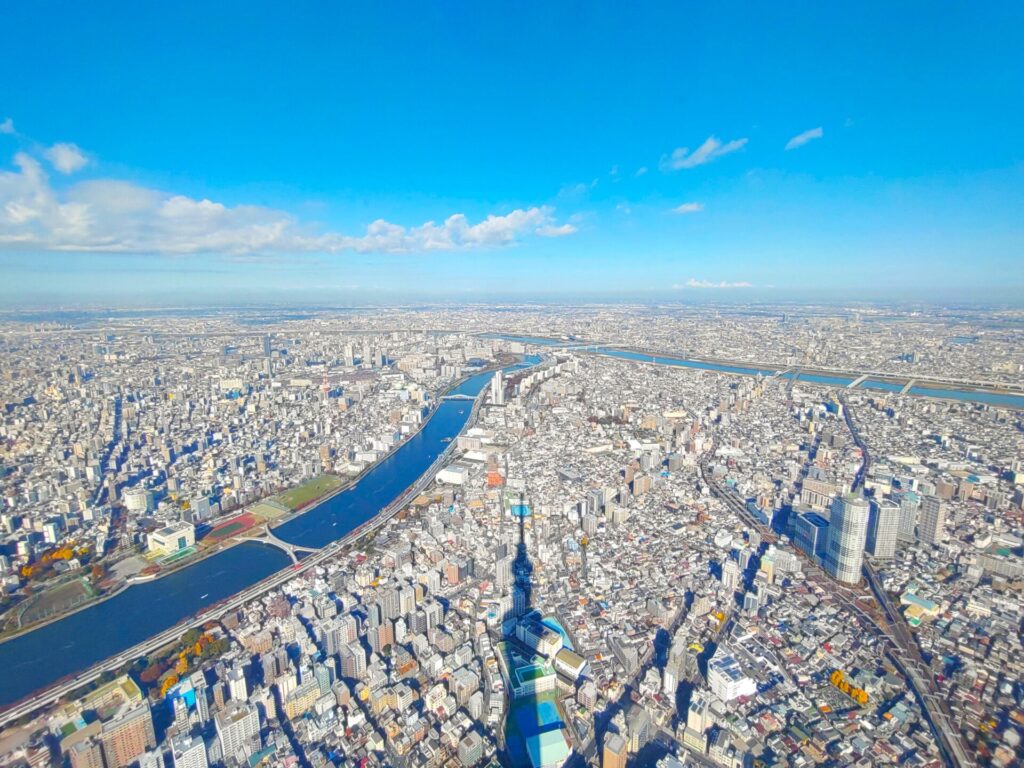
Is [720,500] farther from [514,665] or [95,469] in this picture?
[95,469]

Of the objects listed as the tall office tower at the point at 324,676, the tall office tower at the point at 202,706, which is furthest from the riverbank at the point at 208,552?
the tall office tower at the point at 324,676

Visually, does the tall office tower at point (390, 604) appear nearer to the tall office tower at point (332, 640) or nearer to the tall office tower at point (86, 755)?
the tall office tower at point (332, 640)

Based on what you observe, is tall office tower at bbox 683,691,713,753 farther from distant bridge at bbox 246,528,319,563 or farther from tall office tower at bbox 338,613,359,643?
distant bridge at bbox 246,528,319,563

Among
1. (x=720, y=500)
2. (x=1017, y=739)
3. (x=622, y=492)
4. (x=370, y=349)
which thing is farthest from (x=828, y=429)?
(x=370, y=349)

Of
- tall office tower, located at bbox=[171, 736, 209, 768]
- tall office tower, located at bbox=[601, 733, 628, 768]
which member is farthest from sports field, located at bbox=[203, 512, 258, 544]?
tall office tower, located at bbox=[601, 733, 628, 768]

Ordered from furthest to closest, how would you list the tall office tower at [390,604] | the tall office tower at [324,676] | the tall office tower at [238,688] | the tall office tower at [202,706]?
the tall office tower at [390,604] → the tall office tower at [324,676] → the tall office tower at [238,688] → the tall office tower at [202,706]

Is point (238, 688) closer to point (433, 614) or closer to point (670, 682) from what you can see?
point (433, 614)

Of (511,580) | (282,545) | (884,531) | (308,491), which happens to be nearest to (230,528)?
(282,545)
